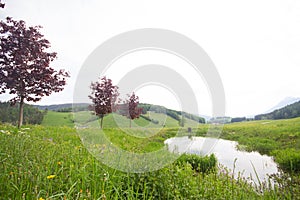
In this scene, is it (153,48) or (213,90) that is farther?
(153,48)

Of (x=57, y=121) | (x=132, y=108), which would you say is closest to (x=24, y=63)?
(x=132, y=108)

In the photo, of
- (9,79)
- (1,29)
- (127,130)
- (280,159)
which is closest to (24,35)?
(1,29)

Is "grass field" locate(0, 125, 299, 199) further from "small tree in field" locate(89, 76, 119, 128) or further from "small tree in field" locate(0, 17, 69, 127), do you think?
"small tree in field" locate(89, 76, 119, 128)

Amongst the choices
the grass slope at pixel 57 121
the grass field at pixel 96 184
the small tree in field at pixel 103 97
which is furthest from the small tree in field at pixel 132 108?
the grass slope at pixel 57 121

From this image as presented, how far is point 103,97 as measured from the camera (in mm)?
14906

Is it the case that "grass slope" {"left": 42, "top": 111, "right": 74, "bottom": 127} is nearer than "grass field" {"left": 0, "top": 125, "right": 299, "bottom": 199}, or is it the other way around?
"grass field" {"left": 0, "top": 125, "right": 299, "bottom": 199}

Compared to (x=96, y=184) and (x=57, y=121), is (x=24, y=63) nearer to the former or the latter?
(x=96, y=184)

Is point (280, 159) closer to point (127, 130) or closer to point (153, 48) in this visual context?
point (153, 48)

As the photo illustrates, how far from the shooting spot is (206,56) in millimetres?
4277

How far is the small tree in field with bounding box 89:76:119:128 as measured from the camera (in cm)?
1459

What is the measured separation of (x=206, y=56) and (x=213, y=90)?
762mm

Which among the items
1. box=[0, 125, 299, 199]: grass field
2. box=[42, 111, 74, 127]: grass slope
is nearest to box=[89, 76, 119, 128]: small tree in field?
box=[0, 125, 299, 199]: grass field

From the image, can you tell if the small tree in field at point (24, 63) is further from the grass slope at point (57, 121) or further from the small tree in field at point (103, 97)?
the grass slope at point (57, 121)

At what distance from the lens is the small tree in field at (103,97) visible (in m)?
14.6
